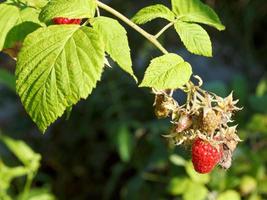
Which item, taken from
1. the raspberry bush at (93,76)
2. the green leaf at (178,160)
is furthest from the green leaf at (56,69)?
the green leaf at (178,160)

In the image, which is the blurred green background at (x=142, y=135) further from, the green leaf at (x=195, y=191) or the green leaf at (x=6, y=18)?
the green leaf at (x=6, y=18)

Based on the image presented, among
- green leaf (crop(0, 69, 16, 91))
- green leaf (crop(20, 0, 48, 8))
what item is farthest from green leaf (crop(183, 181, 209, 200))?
green leaf (crop(20, 0, 48, 8))

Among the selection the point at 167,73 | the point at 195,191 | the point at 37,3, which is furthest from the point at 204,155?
the point at 195,191

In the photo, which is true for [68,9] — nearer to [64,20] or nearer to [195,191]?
[64,20]

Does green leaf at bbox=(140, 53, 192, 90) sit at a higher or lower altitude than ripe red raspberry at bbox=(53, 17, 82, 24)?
lower

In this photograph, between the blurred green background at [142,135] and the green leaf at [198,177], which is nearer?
the green leaf at [198,177]

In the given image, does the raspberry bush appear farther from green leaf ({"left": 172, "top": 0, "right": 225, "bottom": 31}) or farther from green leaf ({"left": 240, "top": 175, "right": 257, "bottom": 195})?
green leaf ({"left": 240, "top": 175, "right": 257, "bottom": 195})
